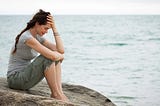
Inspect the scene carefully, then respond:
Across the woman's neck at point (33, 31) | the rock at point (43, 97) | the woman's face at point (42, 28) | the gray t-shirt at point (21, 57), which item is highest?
the woman's face at point (42, 28)

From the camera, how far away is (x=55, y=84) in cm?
510

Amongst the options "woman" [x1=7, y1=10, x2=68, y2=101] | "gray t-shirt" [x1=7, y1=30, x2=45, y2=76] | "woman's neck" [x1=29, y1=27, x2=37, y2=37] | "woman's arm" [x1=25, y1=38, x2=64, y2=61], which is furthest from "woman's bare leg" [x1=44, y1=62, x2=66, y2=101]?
"woman's neck" [x1=29, y1=27, x2=37, y2=37]

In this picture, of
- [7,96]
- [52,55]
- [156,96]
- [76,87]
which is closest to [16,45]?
[52,55]

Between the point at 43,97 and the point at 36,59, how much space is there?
2.79 feet

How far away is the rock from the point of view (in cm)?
423

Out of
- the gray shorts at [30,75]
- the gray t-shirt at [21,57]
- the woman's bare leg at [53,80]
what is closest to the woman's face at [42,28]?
the gray t-shirt at [21,57]

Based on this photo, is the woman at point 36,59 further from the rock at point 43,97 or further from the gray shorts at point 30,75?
the rock at point 43,97

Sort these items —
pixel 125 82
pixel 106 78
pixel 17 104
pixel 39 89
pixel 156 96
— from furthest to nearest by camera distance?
pixel 106 78, pixel 125 82, pixel 156 96, pixel 39 89, pixel 17 104

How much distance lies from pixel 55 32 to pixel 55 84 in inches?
34.1

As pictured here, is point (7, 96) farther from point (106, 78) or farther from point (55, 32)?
point (106, 78)

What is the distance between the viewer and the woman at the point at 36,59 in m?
4.98

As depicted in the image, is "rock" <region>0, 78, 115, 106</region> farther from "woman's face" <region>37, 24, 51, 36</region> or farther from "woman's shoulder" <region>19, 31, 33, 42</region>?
"woman's face" <region>37, 24, 51, 36</region>

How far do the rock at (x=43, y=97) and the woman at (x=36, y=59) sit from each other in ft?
0.60

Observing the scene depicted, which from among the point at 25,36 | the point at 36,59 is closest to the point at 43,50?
the point at 36,59
